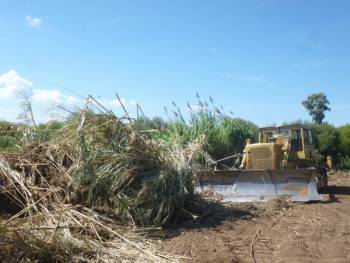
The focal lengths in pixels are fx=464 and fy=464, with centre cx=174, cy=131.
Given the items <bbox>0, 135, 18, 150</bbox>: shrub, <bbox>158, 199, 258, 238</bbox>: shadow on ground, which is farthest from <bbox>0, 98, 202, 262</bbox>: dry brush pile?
<bbox>0, 135, 18, 150</bbox>: shrub

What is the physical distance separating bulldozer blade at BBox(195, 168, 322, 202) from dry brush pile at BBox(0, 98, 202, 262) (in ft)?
8.63

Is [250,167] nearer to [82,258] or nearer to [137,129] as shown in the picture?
[137,129]

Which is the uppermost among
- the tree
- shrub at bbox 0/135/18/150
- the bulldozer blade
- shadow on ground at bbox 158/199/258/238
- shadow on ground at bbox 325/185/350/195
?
the tree

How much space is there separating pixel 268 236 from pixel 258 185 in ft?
12.7

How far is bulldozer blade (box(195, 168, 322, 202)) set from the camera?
34.7ft

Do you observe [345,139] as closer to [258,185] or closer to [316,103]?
[258,185]

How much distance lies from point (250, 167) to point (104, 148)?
5.99 metres

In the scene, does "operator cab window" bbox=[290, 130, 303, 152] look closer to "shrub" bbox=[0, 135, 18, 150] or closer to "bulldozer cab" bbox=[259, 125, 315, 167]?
"bulldozer cab" bbox=[259, 125, 315, 167]

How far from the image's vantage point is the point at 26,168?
768 centimetres

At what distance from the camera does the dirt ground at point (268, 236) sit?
6.04 meters

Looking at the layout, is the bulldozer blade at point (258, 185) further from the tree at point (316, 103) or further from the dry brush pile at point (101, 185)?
the tree at point (316, 103)

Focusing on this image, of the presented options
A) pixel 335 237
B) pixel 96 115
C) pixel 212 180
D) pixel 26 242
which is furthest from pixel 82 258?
pixel 212 180

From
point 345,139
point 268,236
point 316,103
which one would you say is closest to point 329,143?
point 345,139

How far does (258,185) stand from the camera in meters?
11.0
